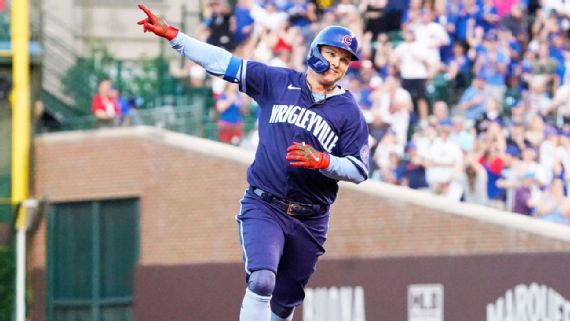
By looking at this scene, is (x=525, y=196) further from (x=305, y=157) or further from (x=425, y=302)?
(x=305, y=157)

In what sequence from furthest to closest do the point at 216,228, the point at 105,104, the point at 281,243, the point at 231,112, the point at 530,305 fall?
the point at 105,104 < the point at 216,228 < the point at 231,112 < the point at 530,305 < the point at 281,243

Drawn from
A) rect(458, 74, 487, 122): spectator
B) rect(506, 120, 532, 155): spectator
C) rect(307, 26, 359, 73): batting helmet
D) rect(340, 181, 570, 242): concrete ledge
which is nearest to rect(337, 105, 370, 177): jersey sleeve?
rect(307, 26, 359, 73): batting helmet

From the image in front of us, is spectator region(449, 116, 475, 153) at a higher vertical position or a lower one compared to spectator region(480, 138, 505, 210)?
higher

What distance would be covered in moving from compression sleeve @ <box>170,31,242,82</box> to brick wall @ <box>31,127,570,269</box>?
693cm

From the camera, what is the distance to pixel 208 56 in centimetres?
821

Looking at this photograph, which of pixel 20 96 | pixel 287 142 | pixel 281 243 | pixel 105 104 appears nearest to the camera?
pixel 287 142

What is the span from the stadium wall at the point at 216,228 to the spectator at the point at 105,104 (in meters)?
0.28

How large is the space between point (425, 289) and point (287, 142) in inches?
258

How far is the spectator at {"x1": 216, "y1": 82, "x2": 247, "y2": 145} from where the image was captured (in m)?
16.2

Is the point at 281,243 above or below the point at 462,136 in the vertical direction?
below

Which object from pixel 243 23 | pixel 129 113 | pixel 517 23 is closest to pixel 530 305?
pixel 517 23

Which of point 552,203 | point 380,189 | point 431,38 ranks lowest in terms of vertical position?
point 552,203

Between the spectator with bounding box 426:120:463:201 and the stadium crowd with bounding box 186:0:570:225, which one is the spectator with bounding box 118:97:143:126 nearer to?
the stadium crowd with bounding box 186:0:570:225

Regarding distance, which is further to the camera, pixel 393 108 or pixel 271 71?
pixel 393 108
